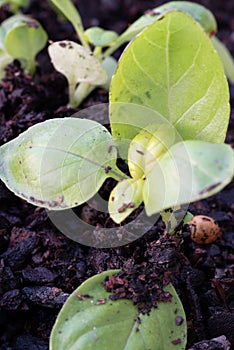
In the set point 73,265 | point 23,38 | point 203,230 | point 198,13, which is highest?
point 23,38

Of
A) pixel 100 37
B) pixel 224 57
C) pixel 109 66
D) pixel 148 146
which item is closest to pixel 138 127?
pixel 148 146

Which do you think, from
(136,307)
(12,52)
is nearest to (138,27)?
(12,52)

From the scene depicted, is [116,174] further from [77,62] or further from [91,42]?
[91,42]

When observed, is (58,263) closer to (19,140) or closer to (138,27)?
(19,140)

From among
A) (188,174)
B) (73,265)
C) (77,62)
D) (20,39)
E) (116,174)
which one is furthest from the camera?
(20,39)

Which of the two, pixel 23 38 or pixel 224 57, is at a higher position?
pixel 23 38

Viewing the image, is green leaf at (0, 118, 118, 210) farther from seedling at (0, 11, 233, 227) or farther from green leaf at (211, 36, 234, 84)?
green leaf at (211, 36, 234, 84)

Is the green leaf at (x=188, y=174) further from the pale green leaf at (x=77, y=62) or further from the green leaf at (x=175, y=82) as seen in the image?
the pale green leaf at (x=77, y=62)

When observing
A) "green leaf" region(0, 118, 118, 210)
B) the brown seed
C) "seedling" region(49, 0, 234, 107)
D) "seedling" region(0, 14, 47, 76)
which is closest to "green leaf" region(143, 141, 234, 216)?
"green leaf" region(0, 118, 118, 210)
